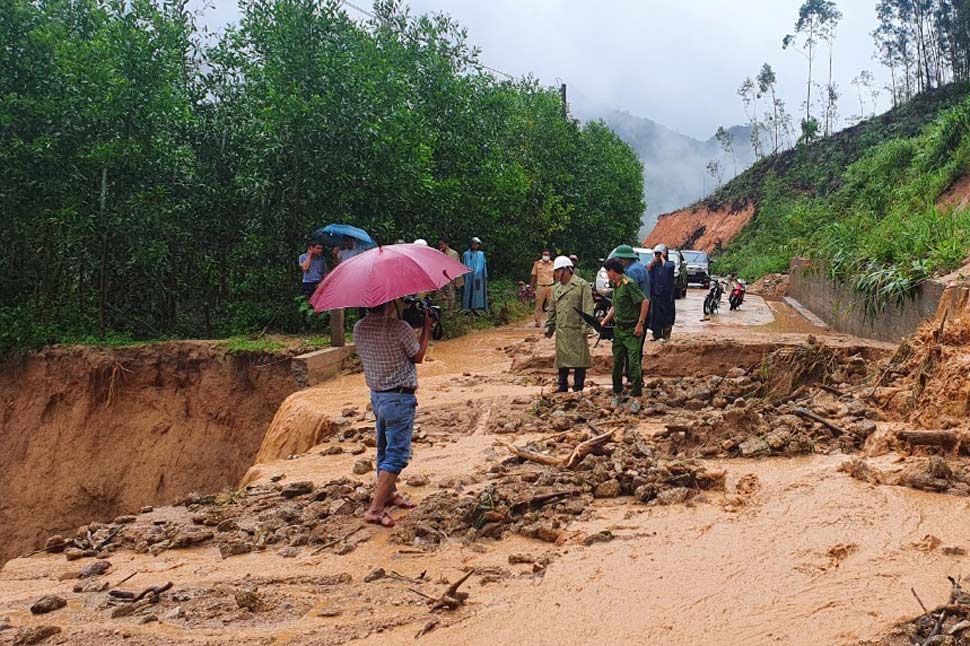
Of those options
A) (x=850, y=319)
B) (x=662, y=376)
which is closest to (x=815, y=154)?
(x=850, y=319)

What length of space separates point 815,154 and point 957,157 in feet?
103

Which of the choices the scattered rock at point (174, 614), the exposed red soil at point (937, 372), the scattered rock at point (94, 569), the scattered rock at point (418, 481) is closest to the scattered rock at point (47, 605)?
the scattered rock at point (94, 569)

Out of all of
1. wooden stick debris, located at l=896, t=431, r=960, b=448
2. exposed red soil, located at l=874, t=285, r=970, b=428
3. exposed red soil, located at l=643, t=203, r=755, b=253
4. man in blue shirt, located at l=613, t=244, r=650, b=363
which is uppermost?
exposed red soil, located at l=643, t=203, r=755, b=253

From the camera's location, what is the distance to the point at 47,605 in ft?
13.0

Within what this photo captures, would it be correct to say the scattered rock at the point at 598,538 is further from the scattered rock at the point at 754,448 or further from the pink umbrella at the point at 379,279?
the scattered rock at the point at 754,448

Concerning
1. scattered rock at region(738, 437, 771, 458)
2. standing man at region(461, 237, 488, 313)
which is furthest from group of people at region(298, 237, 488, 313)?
scattered rock at region(738, 437, 771, 458)

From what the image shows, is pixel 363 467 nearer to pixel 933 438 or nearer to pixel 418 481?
pixel 418 481

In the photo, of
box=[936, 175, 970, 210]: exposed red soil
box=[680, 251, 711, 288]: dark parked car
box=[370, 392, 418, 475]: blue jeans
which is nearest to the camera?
box=[370, 392, 418, 475]: blue jeans

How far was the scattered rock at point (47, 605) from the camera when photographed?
3.95 m

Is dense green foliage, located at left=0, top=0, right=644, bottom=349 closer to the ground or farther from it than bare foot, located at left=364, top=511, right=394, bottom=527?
farther from it

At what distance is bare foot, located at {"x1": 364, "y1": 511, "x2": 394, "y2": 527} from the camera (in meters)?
4.96

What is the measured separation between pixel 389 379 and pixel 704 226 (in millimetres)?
56682

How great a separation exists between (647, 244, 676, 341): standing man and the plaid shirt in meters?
6.43

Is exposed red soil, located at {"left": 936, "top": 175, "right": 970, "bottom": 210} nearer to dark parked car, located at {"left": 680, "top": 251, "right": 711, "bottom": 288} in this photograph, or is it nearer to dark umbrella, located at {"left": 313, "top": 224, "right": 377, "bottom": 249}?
dark parked car, located at {"left": 680, "top": 251, "right": 711, "bottom": 288}
